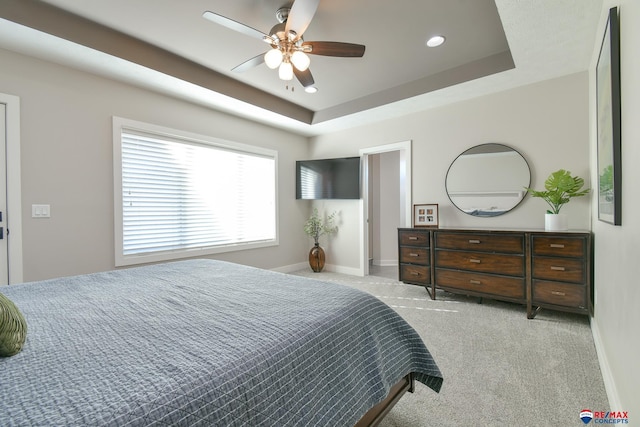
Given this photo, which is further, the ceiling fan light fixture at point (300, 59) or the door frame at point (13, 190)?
the door frame at point (13, 190)

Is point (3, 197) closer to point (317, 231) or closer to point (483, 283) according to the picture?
point (317, 231)

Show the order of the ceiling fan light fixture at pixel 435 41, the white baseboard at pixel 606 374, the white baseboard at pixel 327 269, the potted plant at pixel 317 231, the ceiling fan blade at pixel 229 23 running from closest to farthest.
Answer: the white baseboard at pixel 606 374 < the ceiling fan blade at pixel 229 23 < the ceiling fan light fixture at pixel 435 41 < the white baseboard at pixel 327 269 < the potted plant at pixel 317 231

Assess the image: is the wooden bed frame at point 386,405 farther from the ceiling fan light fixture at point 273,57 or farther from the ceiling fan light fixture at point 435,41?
the ceiling fan light fixture at point 435,41

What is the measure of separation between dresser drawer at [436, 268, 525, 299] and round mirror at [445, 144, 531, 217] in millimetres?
873

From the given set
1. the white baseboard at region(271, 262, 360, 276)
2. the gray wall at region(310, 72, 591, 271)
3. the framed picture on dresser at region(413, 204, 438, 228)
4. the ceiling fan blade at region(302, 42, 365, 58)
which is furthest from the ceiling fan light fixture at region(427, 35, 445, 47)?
the white baseboard at region(271, 262, 360, 276)

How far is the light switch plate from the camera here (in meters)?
2.52

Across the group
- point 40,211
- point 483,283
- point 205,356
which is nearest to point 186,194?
point 40,211

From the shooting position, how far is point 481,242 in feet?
10.1

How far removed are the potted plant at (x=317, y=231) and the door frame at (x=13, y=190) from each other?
3595 millimetres

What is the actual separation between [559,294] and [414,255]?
144cm

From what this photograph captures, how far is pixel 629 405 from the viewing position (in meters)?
1.19

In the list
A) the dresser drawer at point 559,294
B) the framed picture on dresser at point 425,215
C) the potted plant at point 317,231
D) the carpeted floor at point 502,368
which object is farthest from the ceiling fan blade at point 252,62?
the dresser drawer at point 559,294

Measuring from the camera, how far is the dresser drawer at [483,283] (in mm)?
2871

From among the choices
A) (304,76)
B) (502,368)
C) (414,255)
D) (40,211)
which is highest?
(304,76)
